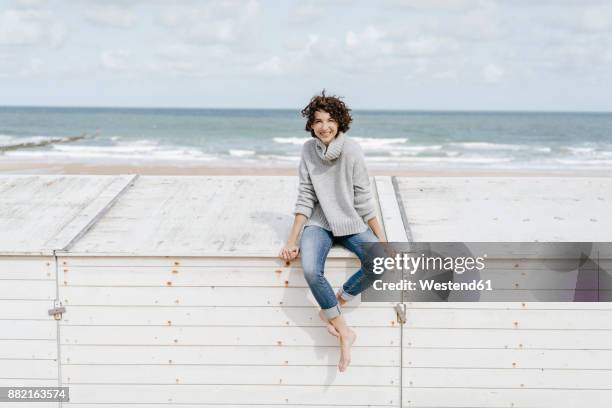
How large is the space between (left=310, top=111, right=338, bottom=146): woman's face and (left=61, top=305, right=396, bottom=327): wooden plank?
3.49 feet

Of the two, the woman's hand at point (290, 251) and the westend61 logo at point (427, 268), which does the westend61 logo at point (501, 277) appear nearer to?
the westend61 logo at point (427, 268)

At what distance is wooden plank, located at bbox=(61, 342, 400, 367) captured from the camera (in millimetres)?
4188

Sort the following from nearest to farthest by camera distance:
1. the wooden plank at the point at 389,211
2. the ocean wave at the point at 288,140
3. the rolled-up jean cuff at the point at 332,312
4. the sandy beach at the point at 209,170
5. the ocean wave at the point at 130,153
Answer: the rolled-up jean cuff at the point at 332,312 → the wooden plank at the point at 389,211 → the sandy beach at the point at 209,170 → the ocean wave at the point at 130,153 → the ocean wave at the point at 288,140

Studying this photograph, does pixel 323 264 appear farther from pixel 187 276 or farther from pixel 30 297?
pixel 30 297

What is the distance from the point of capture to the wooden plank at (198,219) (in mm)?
4152

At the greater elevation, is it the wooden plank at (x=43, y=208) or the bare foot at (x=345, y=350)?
the wooden plank at (x=43, y=208)

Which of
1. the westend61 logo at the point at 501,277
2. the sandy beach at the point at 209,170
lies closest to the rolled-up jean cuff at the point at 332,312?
the westend61 logo at the point at 501,277

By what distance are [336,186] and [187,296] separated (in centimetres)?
116

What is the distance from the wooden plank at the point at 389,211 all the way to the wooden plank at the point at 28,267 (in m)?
2.14

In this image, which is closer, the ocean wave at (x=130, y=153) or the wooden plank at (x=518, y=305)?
the wooden plank at (x=518, y=305)

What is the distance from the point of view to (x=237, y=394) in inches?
168

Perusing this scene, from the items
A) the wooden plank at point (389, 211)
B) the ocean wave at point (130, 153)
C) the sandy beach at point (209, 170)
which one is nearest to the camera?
the wooden plank at point (389, 211)

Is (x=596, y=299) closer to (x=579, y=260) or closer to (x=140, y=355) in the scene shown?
(x=579, y=260)

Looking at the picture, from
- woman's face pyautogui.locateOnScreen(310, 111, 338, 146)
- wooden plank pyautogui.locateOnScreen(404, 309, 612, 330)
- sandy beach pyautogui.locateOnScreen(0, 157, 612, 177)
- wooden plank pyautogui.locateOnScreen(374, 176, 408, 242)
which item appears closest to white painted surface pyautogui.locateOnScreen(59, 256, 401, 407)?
wooden plank pyautogui.locateOnScreen(404, 309, 612, 330)
